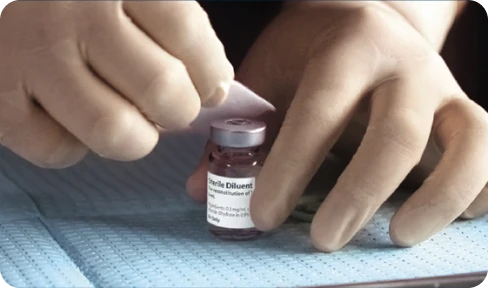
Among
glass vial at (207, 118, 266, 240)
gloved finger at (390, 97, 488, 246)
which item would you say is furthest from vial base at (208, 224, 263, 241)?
gloved finger at (390, 97, 488, 246)

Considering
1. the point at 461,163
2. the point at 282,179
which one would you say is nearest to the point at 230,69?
the point at 282,179

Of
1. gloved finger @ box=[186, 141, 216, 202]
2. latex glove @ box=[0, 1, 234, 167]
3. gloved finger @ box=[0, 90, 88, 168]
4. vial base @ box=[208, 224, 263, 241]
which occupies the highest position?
latex glove @ box=[0, 1, 234, 167]

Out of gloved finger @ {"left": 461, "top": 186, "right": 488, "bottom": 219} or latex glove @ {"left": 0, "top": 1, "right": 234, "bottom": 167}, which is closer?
latex glove @ {"left": 0, "top": 1, "right": 234, "bottom": 167}

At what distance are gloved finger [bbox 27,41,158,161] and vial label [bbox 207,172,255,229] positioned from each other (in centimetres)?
12

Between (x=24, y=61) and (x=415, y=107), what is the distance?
1.03 ft

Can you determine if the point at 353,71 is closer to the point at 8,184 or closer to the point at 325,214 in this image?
the point at 325,214

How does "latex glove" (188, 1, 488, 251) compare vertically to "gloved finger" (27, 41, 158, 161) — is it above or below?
below

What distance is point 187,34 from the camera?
50cm

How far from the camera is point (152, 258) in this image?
580 millimetres

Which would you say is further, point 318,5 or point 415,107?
point 318,5

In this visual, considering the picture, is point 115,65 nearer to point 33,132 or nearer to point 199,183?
point 33,132

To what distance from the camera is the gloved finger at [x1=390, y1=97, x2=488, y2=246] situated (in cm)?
59

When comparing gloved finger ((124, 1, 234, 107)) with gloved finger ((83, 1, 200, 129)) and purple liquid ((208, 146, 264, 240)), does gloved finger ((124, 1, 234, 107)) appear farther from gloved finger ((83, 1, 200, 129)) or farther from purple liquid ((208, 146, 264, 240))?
purple liquid ((208, 146, 264, 240))

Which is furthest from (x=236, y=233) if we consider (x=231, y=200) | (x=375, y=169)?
(x=375, y=169)
